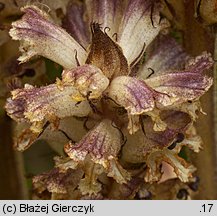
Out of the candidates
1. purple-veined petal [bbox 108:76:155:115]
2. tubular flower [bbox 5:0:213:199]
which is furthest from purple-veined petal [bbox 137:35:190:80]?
purple-veined petal [bbox 108:76:155:115]

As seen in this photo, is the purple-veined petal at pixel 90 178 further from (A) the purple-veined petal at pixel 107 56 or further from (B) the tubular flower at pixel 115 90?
(A) the purple-veined petal at pixel 107 56

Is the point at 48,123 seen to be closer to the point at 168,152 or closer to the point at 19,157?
the point at 168,152

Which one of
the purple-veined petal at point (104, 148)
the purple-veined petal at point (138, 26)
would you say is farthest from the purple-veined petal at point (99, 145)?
the purple-veined petal at point (138, 26)

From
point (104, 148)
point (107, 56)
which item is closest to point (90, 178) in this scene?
point (104, 148)

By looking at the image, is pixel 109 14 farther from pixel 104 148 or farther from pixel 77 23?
pixel 104 148
